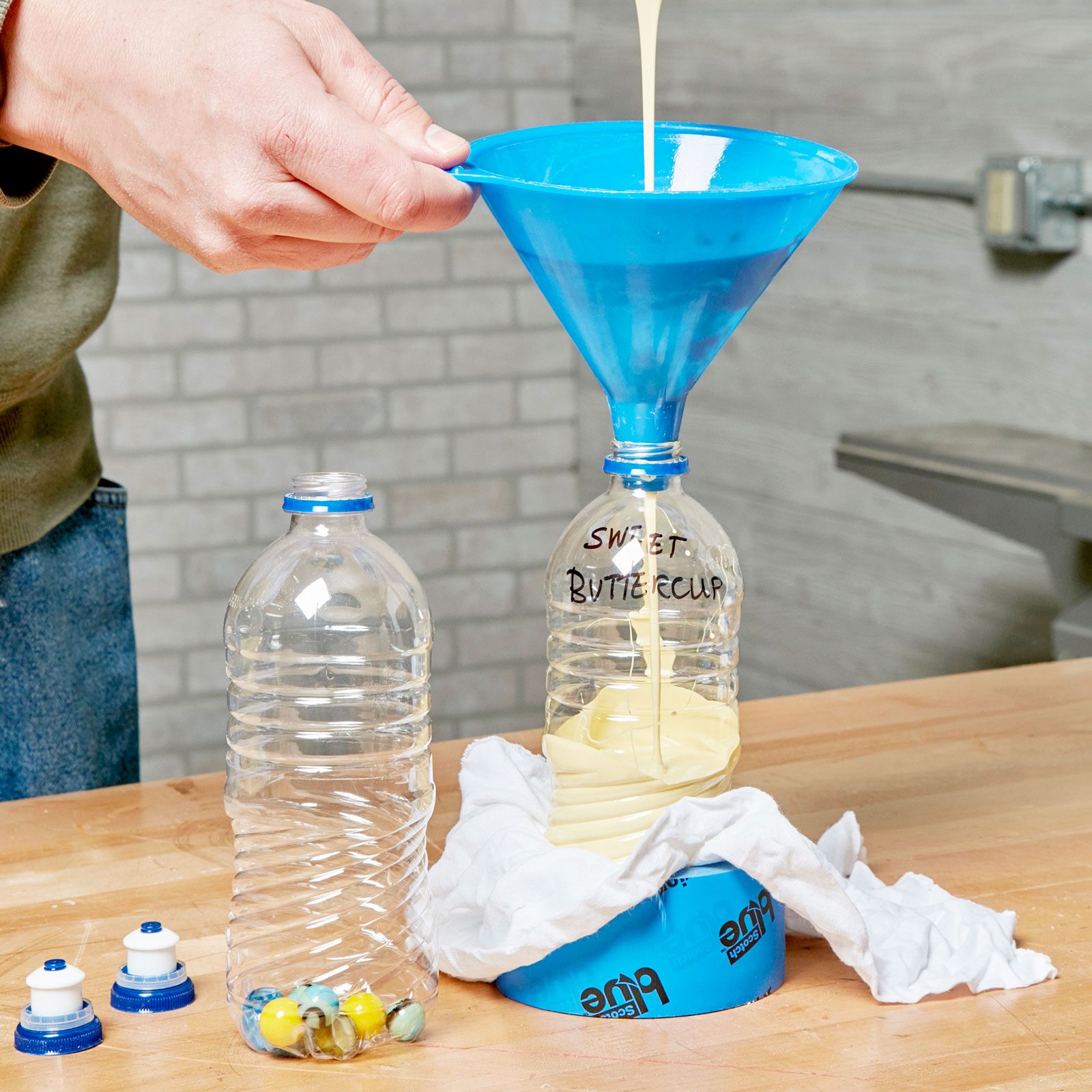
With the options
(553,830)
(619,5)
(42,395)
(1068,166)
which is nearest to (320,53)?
(553,830)

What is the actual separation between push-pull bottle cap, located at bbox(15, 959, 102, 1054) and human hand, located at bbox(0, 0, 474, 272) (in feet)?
1.37

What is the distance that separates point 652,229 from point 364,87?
0.21 meters

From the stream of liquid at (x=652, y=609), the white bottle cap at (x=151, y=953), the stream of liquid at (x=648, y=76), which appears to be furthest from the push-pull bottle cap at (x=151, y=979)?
the stream of liquid at (x=648, y=76)

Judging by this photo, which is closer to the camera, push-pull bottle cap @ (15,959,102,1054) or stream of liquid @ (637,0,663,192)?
push-pull bottle cap @ (15,959,102,1054)

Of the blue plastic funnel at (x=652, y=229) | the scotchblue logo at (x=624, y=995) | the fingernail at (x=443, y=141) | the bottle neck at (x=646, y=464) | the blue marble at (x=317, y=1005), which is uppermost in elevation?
the fingernail at (x=443, y=141)

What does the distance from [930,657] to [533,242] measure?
6.91 feet

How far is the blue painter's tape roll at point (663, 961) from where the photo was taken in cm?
90

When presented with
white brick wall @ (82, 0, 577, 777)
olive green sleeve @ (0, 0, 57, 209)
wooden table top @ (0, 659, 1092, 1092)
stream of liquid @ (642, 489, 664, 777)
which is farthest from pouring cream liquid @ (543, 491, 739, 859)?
white brick wall @ (82, 0, 577, 777)

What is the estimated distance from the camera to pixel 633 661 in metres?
1.01

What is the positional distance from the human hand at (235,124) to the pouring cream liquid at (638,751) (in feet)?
0.79

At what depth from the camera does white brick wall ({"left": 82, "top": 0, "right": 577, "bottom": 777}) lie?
352 cm

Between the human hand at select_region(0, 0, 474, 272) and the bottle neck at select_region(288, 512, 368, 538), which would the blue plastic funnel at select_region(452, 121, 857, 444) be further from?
the bottle neck at select_region(288, 512, 368, 538)

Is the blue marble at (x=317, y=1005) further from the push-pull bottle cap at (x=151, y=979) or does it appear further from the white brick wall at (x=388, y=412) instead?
the white brick wall at (x=388, y=412)

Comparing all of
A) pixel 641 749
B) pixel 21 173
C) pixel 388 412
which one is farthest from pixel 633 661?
pixel 388 412
